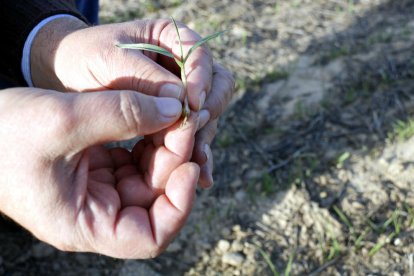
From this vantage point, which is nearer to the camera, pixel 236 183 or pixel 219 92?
pixel 219 92

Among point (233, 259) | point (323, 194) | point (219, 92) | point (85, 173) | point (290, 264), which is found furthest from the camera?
point (323, 194)

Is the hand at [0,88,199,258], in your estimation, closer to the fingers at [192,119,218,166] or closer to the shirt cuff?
the fingers at [192,119,218,166]

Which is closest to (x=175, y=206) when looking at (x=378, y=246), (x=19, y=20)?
(x=378, y=246)

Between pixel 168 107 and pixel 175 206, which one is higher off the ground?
pixel 168 107

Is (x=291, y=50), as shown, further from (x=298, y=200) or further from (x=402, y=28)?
(x=298, y=200)

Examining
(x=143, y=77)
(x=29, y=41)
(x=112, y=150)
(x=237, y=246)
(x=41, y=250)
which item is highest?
(x=143, y=77)

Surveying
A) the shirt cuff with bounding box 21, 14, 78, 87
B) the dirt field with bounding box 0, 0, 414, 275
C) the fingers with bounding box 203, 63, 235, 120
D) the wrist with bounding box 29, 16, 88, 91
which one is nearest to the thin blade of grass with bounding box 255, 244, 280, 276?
the dirt field with bounding box 0, 0, 414, 275

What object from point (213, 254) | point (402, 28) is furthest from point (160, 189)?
point (402, 28)

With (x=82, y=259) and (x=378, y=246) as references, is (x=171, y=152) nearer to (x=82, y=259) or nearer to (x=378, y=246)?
(x=82, y=259)
